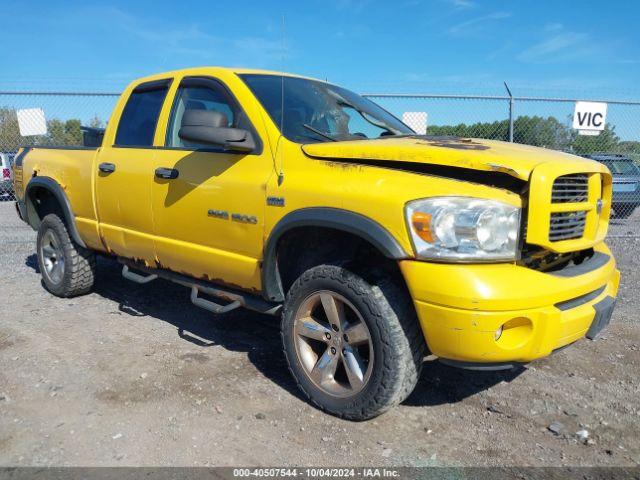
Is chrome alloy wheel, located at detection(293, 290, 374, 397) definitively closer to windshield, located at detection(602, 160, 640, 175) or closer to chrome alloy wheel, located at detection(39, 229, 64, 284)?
chrome alloy wheel, located at detection(39, 229, 64, 284)

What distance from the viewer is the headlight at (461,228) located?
246 cm

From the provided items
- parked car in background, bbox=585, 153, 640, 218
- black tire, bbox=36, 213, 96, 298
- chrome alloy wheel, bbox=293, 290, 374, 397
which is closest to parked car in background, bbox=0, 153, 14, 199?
black tire, bbox=36, 213, 96, 298

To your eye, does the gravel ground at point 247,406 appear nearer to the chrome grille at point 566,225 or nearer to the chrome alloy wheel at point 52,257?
the chrome alloy wheel at point 52,257

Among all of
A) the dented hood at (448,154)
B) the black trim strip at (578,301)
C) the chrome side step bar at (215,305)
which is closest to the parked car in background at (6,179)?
the chrome side step bar at (215,305)

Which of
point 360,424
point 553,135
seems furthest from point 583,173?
point 553,135

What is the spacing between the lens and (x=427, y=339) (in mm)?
2592

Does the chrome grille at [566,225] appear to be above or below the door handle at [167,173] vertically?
below

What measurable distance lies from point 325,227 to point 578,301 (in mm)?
1370

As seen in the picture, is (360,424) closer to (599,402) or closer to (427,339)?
(427,339)

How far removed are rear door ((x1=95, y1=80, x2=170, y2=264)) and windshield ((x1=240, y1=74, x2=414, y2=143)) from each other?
102 centimetres

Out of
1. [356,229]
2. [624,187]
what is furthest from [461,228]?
[624,187]

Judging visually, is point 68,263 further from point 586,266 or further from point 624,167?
point 624,167

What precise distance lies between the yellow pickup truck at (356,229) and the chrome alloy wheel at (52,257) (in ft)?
4.11

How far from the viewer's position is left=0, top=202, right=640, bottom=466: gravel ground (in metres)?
2.63
